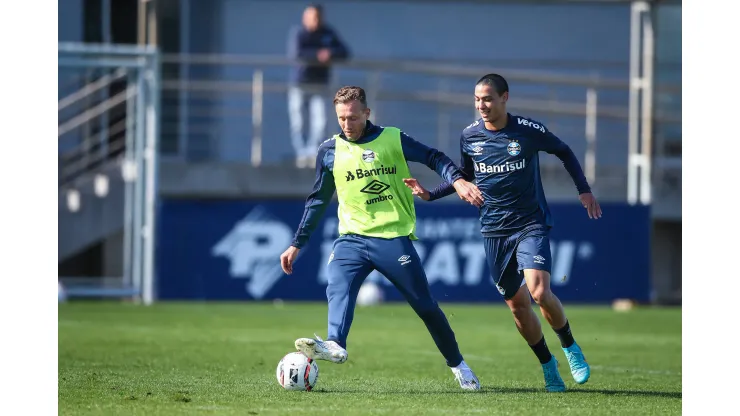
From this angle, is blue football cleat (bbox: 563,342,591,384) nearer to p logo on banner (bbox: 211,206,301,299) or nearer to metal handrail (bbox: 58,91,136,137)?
p logo on banner (bbox: 211,206,301,299)

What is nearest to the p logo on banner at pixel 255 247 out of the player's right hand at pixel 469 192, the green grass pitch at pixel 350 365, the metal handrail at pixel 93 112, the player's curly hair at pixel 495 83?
the green grass pitch at pixel 350 365

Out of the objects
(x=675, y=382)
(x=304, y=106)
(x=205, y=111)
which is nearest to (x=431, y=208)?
(x=304, y=106)

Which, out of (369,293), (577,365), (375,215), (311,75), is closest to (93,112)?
(311,75)

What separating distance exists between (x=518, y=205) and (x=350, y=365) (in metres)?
2.43

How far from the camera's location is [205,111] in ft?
69.8

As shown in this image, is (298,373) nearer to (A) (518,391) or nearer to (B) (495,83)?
(A) (518,391)

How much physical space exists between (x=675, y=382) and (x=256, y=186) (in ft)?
35.7

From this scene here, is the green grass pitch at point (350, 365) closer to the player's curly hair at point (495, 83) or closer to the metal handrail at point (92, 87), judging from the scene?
the player's curly hair at point (495, 83)

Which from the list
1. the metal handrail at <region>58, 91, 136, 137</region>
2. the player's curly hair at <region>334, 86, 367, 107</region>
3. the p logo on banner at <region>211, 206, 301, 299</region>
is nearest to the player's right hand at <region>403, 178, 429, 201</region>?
the player's curly hair at <region>334, 86, 367, 107</region>

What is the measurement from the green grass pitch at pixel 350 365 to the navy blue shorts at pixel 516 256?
0.72 meters

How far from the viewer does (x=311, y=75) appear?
1991 centimetres

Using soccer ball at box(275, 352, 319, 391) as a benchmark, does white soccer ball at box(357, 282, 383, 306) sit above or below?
below

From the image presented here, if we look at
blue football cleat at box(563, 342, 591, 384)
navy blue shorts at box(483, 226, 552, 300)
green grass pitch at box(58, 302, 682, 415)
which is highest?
navy blue shorts at box(483, 226, 552, 300)

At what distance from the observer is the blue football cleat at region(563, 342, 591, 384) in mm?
9211
